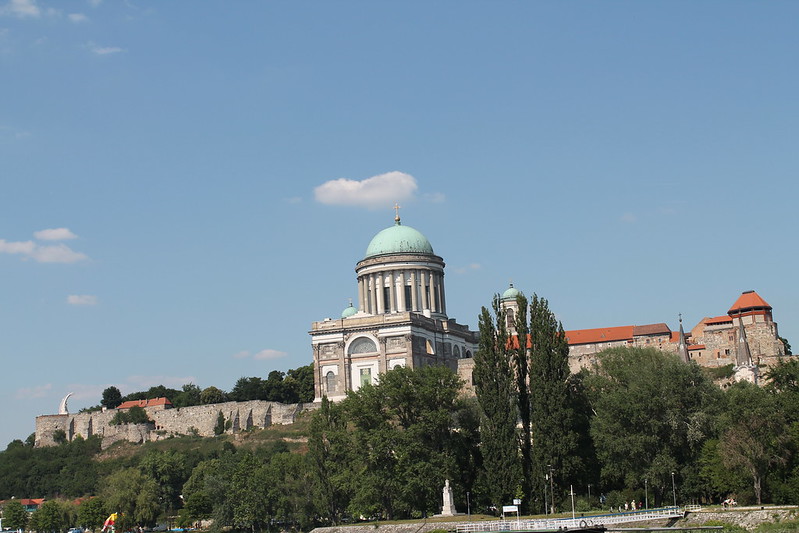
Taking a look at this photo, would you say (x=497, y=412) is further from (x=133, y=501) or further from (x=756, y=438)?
(x=133, y=501)

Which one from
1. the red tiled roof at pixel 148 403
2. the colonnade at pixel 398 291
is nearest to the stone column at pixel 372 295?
the colonnade at pixel 398 291

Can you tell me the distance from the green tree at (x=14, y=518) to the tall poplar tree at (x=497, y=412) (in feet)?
153

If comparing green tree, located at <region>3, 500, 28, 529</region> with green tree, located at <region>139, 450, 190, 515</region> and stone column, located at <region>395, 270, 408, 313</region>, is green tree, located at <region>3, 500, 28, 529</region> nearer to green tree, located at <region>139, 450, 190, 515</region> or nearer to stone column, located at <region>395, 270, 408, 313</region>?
green tree, located at <region>139, 450, 190, 515</region>

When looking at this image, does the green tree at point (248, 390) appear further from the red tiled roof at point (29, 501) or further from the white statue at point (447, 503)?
the white statue at point (447, 503)

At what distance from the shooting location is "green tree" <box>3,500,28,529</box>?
8844 centimetres

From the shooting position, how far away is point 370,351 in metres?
95.0

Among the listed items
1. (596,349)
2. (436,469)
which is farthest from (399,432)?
(596,349)

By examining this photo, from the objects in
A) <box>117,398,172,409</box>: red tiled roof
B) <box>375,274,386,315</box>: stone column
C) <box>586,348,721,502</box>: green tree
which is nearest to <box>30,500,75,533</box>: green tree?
<box>117,398,172,409</box>: red tiled roof

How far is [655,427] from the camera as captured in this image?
184 ft

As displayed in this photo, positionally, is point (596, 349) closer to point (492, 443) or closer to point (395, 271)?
point (395, 271)

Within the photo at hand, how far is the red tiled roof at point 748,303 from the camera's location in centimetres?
9862

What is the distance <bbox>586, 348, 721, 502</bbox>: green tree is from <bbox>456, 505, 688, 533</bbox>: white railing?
4241 mm

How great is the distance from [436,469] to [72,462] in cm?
5458

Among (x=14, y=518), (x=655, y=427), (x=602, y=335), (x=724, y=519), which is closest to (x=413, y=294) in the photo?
(x=602, y=335)
